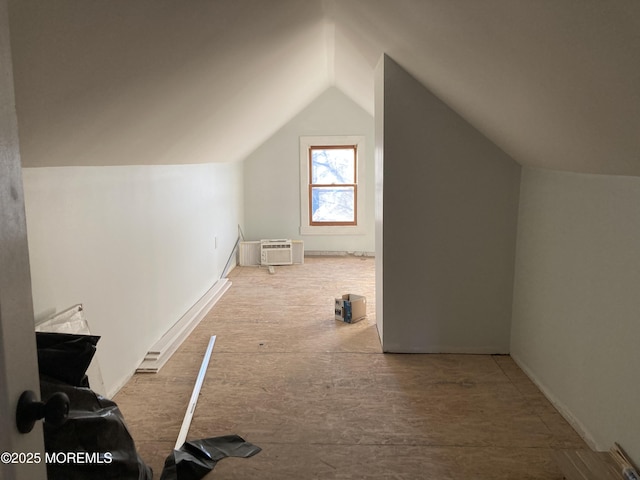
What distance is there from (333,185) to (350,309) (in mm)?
3293

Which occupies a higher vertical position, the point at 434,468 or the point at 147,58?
the point at 147,58

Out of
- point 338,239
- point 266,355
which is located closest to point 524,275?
point 266,355

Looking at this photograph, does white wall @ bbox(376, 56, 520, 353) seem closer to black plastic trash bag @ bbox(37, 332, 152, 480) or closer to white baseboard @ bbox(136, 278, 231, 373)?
white baseboard @ bbox(136, 278, 231, 373)

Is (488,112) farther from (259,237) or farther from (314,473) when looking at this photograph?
(259,237)

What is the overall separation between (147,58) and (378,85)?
228 centimetres

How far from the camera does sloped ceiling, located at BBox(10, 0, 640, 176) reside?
55.7 inches

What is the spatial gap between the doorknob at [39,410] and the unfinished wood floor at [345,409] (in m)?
1.62

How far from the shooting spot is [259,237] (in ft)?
24.7

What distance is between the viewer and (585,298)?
254 centimetres

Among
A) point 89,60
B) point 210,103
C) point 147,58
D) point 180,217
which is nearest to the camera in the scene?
point 89,60

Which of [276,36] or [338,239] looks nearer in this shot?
[276,36]

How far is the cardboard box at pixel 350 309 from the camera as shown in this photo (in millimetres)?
4430

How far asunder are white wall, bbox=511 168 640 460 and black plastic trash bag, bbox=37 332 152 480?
2.04 meters

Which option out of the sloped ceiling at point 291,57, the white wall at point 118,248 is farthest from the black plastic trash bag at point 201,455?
the sloped ceiling at point 291,57
